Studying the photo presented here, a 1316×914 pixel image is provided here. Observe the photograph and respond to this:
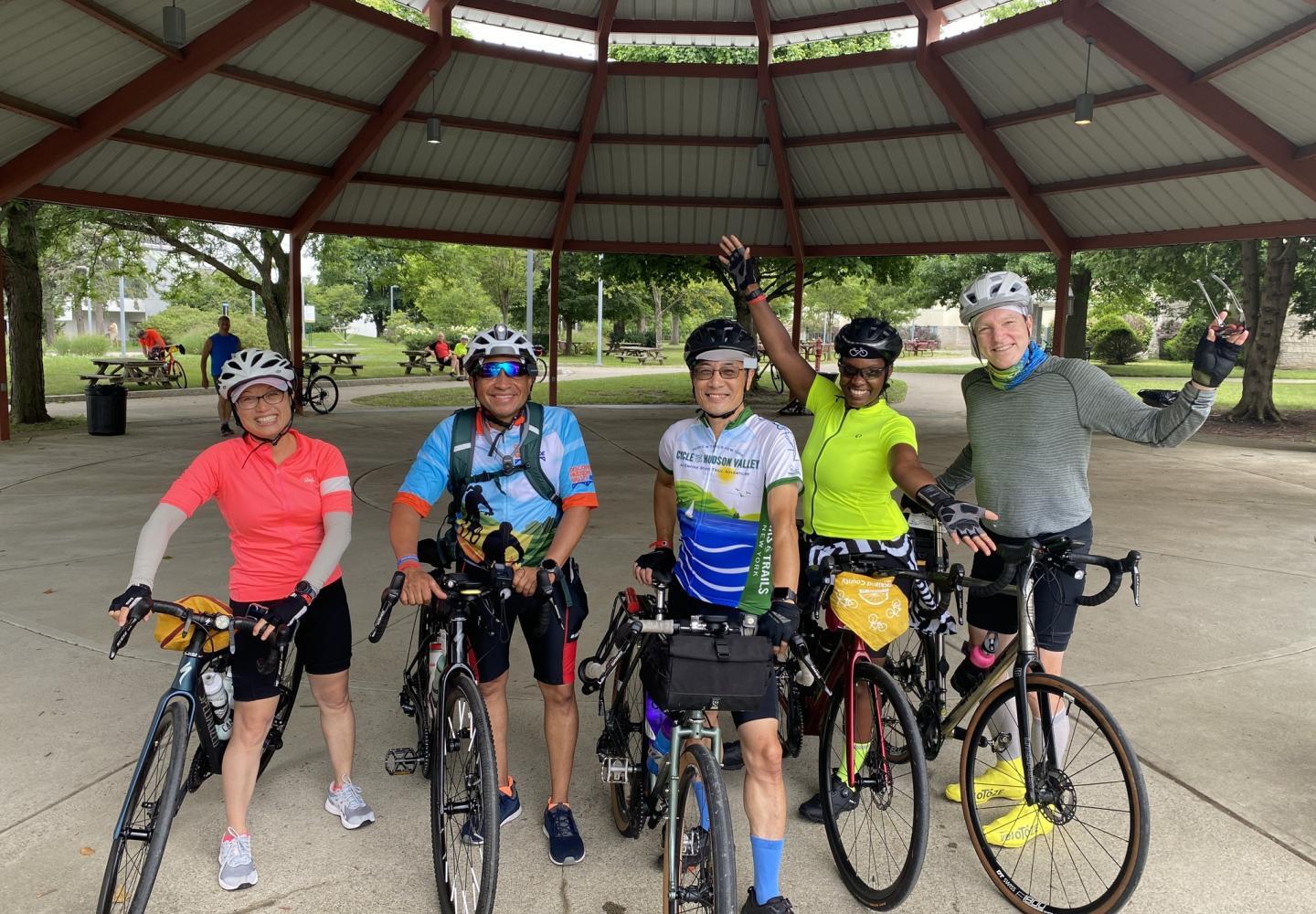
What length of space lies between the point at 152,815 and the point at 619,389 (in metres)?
23.9

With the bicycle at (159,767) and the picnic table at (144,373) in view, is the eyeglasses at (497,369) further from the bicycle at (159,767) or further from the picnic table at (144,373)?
the picnic table at (144,373)

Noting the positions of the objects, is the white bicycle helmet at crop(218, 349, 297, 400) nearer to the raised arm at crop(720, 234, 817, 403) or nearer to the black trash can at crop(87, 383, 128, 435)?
the raised arm at crop(720, 234, 817, 403)

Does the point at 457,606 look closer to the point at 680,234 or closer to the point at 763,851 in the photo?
the point at 763,851

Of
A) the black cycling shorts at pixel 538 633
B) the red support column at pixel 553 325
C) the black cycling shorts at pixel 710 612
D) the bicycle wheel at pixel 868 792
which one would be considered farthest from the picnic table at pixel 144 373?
the bicycle wheel at pixel 868 792

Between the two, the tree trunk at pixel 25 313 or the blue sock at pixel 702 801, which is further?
the tree trunk at pixel 25 313

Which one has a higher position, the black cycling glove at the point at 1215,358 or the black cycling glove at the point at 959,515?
the black cycling glove at the point at 1215,358

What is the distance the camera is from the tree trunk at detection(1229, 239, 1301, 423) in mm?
18766

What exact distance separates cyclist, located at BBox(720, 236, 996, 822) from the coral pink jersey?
1.73m

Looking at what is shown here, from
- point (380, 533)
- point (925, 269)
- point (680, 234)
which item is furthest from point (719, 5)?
point (925, 269)

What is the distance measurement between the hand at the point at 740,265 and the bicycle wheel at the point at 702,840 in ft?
6.01

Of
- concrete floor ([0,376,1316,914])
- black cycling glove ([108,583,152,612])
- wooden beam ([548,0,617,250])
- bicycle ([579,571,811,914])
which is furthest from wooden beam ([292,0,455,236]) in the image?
bicycle ([579,571,811,914])

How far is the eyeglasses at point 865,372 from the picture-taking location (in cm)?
353

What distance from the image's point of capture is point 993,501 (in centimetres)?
354

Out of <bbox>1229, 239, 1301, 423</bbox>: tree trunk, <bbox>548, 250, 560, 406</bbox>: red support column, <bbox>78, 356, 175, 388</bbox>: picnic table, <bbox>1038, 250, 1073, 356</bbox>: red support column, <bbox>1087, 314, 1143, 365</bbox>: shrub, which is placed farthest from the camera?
<bbox>1087, 314, 1143, 365</bbox>: shrub
